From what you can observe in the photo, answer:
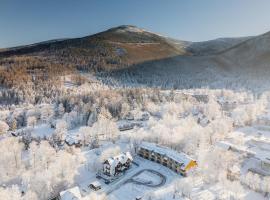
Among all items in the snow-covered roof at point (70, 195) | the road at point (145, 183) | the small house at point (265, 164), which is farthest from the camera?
the small house at point (265, 164)

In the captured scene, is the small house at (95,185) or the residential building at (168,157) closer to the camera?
the small house at (95,185)

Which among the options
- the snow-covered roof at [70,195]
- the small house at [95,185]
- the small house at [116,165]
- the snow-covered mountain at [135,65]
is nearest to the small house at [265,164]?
the small house at [116,165]

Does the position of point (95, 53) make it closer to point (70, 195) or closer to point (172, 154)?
point (172, 154)

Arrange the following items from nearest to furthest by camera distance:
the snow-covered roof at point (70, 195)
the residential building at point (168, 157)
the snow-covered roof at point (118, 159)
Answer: the snow-covered roof at point (70, 195)
the residential building at point (168, 157)
the snow-covered roof at point (118, 159)

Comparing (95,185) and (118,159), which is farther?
(118,159)

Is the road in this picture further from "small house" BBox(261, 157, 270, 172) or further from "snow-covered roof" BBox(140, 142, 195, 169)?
"small house" BBox(261, 157, 270, 172)

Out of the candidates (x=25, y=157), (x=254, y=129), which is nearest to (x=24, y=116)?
(x=25, y=157)

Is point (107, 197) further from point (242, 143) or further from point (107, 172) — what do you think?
point (242, 143)

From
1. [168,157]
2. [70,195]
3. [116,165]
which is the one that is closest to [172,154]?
[168,157]

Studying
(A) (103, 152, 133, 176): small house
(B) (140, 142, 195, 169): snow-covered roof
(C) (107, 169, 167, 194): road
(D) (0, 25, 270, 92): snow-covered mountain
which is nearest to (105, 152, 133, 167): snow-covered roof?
(A) (103, 152, 133, 176): small house

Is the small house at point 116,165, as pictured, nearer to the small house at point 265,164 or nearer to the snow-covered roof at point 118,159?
the snow-covered roof at point 118,159

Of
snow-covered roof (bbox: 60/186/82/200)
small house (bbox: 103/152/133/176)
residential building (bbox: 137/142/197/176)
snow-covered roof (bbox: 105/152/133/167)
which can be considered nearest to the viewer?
snow-covered roof (bbox: 60/186/82/200)
